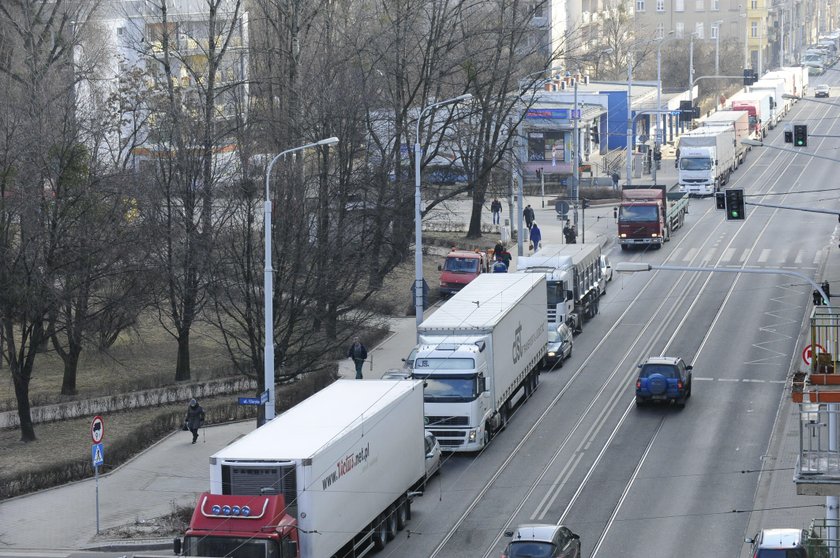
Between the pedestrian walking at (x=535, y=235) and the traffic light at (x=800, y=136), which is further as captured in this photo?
the pedestrian walking at (x=535, y=235)

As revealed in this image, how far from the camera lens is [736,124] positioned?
290 ft

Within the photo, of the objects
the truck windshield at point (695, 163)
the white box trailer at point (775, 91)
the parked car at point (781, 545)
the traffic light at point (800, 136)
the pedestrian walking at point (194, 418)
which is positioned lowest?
the parked car at point (781, 545)

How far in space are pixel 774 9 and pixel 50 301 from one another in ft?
549

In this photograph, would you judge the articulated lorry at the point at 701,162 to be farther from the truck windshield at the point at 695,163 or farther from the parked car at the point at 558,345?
the parked car at the point at 558,345

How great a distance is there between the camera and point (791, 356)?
144 ft

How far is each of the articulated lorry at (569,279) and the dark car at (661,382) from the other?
629 cm

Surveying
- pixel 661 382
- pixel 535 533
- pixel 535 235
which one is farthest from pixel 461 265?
pixel 535 533

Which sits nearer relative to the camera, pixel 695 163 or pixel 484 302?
pixel 484 302

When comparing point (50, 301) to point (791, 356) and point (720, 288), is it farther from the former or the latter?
point (720, 288)

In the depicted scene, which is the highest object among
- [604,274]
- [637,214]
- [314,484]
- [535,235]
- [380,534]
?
[637,214]

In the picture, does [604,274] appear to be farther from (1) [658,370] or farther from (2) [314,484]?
(2) [314,484]

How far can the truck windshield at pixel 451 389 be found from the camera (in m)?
34.0

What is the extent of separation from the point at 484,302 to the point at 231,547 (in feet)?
54.0

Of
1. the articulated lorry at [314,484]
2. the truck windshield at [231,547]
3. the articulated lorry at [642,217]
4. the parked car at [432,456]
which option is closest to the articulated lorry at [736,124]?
the articulated lorry at [642,217]
